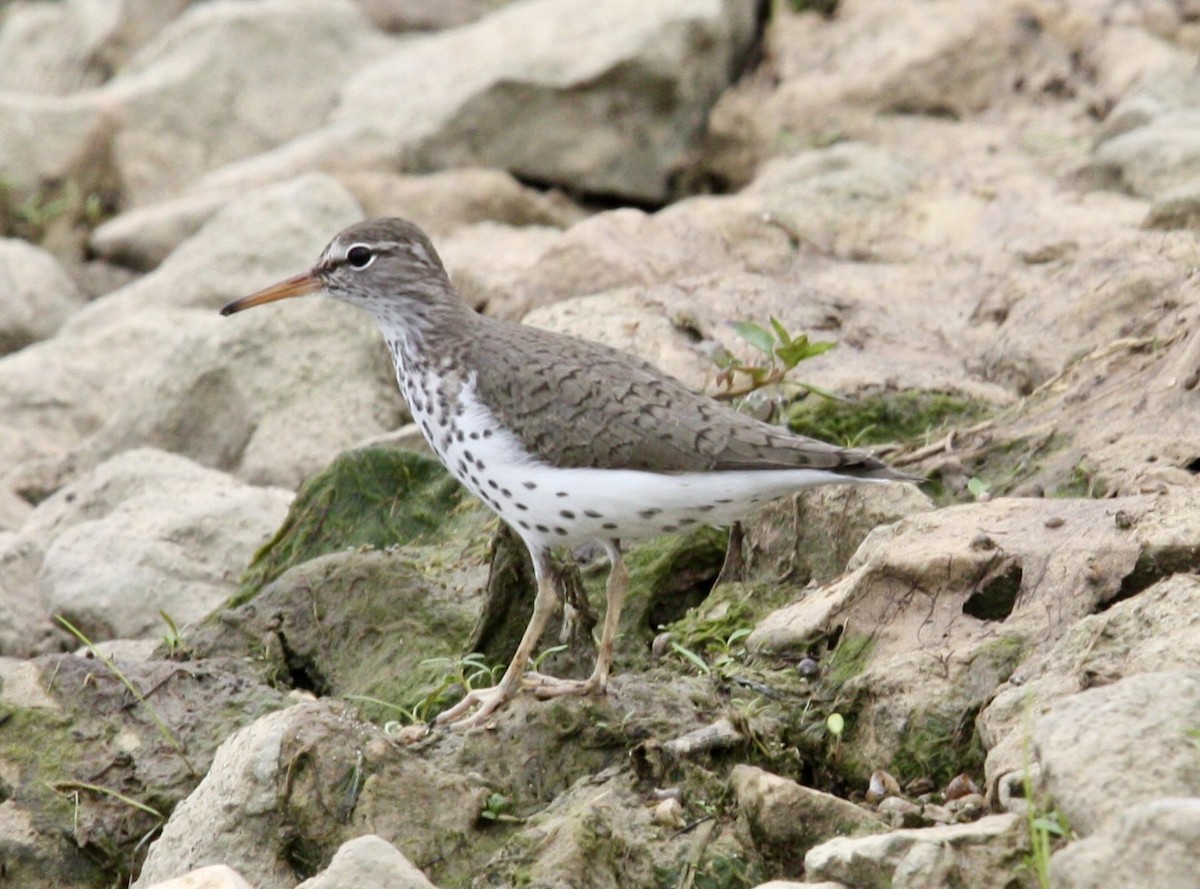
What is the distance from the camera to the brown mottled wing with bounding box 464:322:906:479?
21.1 ft

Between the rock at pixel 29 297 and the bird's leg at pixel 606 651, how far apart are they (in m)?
7.11

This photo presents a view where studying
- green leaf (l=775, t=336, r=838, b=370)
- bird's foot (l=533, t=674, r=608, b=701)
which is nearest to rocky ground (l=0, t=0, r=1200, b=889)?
bird's foot (l=533, t=674, r=608, b=701)

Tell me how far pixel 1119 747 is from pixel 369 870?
1.97 meters

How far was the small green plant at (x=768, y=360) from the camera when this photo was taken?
A: 26.1ft

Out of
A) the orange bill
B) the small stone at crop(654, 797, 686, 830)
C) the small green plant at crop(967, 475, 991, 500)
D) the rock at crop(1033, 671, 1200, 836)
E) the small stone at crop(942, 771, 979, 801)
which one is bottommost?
the small stone at crop(654, 797, 686, 830)

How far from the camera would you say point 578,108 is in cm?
1318

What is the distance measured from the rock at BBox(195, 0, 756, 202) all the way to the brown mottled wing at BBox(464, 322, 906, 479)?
21.1 feet

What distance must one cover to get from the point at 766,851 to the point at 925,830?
0.65m

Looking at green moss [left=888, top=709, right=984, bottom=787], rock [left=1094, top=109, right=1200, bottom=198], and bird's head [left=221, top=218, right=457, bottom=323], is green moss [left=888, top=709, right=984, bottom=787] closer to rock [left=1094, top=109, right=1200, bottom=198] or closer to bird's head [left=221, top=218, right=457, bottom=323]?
bird's head [left=221, top=218, right=457, bottom=323]

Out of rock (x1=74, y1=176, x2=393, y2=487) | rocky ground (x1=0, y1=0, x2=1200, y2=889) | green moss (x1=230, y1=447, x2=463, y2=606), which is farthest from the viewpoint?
rock (x1=74, y1=176, x2=393, y2=487)

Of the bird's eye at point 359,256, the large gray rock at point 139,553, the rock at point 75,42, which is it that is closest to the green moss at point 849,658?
the bird's eye at point 359,256

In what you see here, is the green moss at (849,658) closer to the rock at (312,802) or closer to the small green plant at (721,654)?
the small green plant at (721,654)

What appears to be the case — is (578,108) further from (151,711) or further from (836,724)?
(836,724)

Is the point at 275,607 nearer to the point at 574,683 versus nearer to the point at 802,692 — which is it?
the point at 574,683
